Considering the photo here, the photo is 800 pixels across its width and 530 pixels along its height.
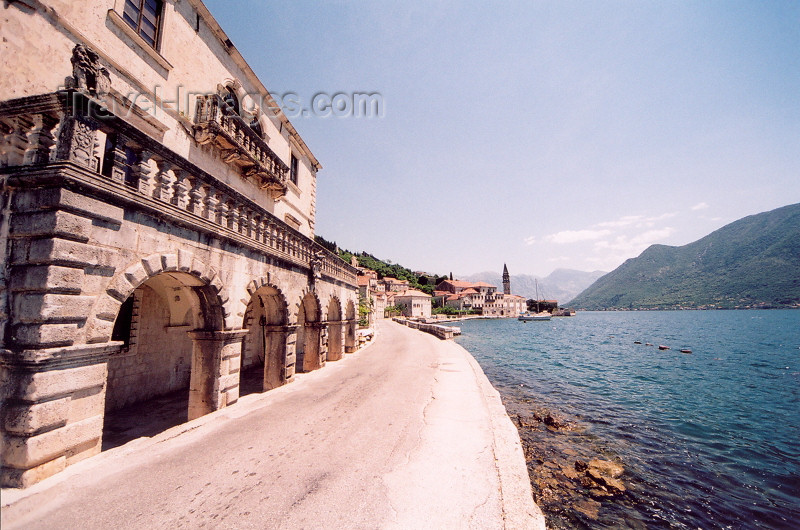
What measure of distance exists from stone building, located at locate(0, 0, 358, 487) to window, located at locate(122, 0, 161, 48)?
0.04 m

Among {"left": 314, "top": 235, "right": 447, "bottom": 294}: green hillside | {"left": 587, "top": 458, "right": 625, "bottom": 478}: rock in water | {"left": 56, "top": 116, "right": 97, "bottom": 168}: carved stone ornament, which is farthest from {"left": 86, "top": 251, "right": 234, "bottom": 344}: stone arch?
{"left": 314, "top": 235, "right": 447, "bottom": 294}: green hillside

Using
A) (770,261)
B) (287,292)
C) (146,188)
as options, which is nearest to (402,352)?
(287,292)

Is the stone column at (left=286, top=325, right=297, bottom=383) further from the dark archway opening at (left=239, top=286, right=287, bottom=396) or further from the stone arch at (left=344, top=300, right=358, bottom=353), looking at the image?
the stone arch at (left=344, top=300, right=358, bottom=353)

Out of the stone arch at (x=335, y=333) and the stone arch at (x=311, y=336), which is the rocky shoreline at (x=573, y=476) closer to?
the stone arch at (x=311, y=336)

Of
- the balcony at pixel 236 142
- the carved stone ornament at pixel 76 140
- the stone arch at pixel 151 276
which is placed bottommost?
the stone arch at pixel 151 276

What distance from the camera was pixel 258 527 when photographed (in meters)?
4.00

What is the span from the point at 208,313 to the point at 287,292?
Answer: 3540 mm

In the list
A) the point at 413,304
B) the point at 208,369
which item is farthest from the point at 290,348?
the point at 413,304

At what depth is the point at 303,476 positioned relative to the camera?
5.25 metres

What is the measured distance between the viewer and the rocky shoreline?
21.2 ft

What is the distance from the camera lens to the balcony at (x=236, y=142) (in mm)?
10061

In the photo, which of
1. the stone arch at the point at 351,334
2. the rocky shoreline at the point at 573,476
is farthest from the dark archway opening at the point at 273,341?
the stone arch at the point at 351,334

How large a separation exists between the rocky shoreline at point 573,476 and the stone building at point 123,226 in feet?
26.9

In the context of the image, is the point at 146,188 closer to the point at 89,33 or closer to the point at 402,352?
the point at 89,33
